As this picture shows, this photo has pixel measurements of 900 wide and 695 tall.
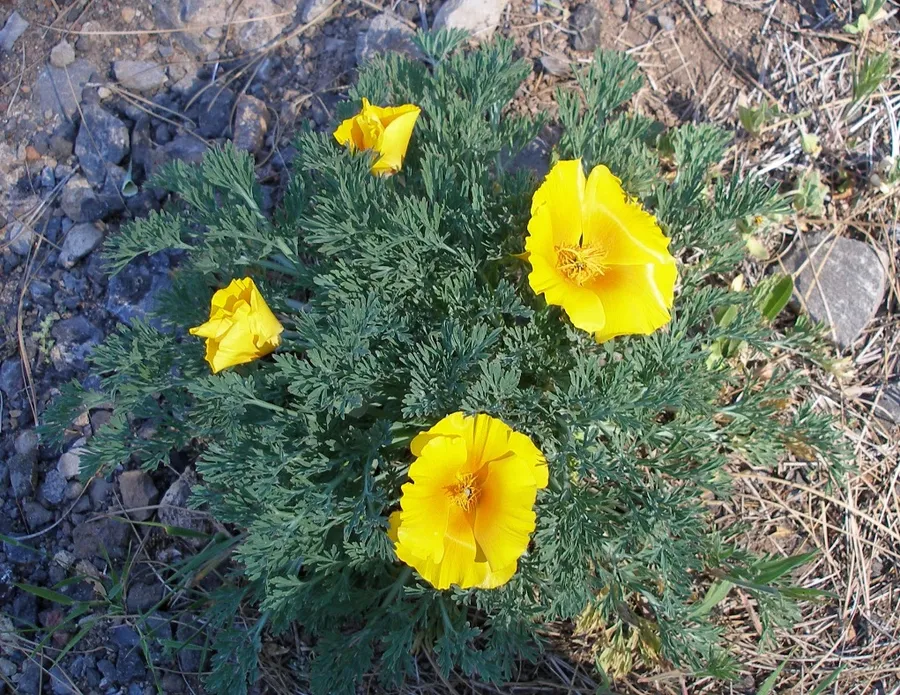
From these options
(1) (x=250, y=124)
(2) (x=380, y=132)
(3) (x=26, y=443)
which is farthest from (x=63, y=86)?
(2) (x=380, y=132)

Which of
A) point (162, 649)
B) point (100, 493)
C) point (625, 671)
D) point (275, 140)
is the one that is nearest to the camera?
point (625, 671)

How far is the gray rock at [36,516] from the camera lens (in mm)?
3176

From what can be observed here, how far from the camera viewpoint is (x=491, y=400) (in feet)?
7.93

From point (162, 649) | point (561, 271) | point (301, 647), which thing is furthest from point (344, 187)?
point (162, 649)

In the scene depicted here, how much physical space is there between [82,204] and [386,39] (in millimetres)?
1494

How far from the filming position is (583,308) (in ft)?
7.68

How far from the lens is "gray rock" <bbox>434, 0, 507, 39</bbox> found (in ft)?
11.4

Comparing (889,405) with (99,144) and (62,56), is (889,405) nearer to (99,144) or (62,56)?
(99,144)

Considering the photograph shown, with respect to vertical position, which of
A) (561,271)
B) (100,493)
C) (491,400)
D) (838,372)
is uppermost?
(561,271)

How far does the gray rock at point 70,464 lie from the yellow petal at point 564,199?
2.07 m

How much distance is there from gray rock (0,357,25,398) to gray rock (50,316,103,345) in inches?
7.8

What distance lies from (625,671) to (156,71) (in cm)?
319

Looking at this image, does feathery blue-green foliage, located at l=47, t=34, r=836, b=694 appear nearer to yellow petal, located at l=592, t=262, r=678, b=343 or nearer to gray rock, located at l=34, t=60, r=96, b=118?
yellow petal, located at l=592, t=262, r=678, b=343

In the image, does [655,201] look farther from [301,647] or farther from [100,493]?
[100,493]
